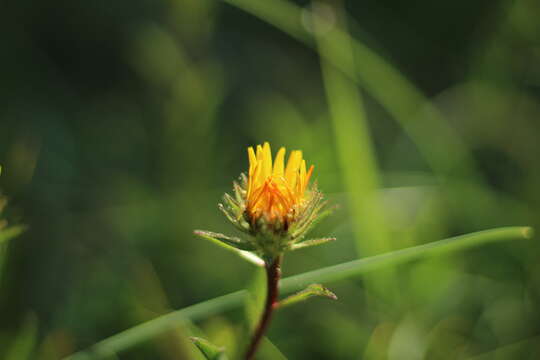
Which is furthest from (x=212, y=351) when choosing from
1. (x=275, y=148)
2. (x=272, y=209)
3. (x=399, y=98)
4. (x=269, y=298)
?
(x=399, y=98)

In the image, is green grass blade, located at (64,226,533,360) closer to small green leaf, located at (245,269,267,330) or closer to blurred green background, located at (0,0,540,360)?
small green leaf, located at (245,269,267,330)

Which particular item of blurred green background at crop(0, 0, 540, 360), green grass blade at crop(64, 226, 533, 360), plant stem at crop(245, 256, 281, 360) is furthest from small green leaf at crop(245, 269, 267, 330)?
blurred green background at crop(0, 0, 540, 360)

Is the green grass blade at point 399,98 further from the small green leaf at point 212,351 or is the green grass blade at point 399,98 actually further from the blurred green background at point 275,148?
the small green leaf at point 212,351

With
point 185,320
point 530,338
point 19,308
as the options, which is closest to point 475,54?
point 530,338

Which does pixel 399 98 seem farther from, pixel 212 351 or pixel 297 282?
pixel 212 351

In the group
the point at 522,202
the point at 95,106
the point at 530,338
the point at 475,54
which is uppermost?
the point at 475,54

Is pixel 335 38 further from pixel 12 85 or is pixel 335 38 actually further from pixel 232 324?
pixel 12 85
